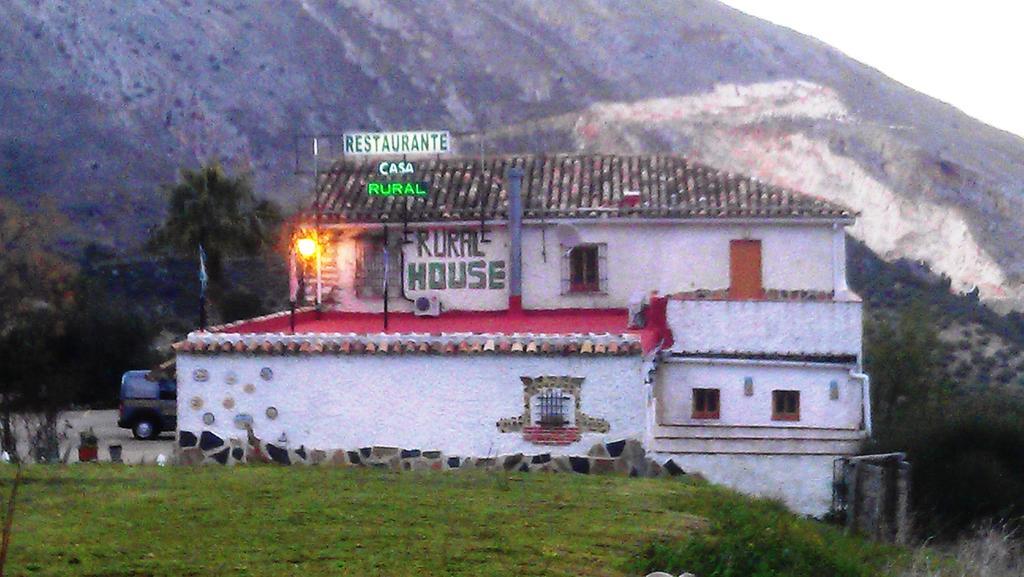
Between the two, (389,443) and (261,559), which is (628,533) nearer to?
(261,559)

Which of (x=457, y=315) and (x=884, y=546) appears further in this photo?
(x=457, y=315)

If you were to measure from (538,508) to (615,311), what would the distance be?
16.3 meters

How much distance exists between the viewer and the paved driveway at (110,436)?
27.6m

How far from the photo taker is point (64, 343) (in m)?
39.8

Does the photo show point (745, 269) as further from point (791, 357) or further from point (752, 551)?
point (752, 551)

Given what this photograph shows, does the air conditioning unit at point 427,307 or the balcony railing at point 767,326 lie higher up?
the air conditioning unit at point 427,307

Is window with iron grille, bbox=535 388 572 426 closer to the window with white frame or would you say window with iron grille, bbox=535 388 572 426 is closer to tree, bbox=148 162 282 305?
the window with white frame

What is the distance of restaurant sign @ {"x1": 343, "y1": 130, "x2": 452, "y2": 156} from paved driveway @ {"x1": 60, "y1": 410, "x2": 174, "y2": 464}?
25.0ft

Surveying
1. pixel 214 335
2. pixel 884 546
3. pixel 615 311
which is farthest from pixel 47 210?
pixel 884 546

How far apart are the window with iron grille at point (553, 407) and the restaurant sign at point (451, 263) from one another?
10752mm

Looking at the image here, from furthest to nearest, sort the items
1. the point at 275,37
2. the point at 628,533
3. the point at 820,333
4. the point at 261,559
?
the point at 275,37 → the point at 820,333 → the point at 628,533 → the point at 261,559

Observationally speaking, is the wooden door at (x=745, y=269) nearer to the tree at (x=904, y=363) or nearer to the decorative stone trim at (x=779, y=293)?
the decorative stone trim at (x=779, y=293)

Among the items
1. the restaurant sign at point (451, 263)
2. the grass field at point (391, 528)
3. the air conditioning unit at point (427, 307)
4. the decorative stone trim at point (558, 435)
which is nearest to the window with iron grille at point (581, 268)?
the restaurant sign at point (451, 263)

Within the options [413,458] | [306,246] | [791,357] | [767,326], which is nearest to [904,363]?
[791,357]
